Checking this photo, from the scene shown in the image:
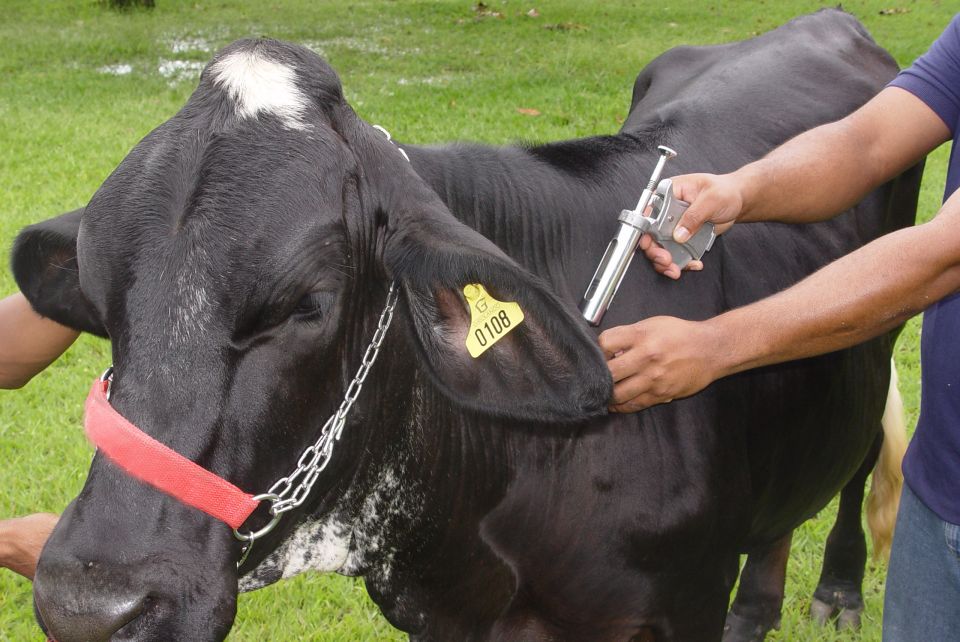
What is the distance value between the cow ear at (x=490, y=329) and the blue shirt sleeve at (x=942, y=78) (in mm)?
1233

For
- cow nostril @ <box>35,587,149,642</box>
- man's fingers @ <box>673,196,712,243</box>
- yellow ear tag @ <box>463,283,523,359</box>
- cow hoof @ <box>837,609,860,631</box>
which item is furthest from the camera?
cow hoof @ <box>837,609,860,631</box>

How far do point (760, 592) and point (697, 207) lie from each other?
196 cm

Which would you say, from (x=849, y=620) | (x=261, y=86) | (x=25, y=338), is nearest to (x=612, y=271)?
(x=261, y=86)

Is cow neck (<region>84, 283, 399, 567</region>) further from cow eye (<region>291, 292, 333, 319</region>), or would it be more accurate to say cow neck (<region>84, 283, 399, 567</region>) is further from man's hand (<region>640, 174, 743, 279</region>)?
man's hand (<region>640, 174, 743, 279</region>)

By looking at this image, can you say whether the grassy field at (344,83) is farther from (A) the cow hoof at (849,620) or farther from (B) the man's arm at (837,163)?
(B) the man's arm at (837,163)

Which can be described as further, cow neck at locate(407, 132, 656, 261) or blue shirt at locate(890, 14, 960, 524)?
cow neck at locate(407, 132, 656, 261)

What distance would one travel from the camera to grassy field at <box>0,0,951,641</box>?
4.30m

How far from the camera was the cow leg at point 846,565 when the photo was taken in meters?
4.09

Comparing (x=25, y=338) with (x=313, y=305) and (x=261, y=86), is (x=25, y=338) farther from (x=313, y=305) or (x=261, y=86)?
(x=313, y=305)

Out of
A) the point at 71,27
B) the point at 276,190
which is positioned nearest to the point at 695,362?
the point at 276,190

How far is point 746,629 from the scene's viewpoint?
399cm

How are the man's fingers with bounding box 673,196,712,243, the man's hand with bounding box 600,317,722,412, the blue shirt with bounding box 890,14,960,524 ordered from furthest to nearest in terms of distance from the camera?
the man's fingers with bounding box 673,196,712,243 → the blue shirt with bounding box 890,14,960,524 → the man's hand with bounding box 600,317,722,412

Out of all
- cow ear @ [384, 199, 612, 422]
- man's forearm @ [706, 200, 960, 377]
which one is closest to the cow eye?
cow ear @ [384, 199, 612, 422]

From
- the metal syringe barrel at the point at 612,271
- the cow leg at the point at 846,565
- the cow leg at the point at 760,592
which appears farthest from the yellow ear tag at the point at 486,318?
the cow leg at the point at 846,565
